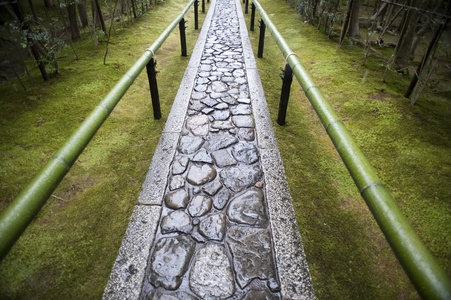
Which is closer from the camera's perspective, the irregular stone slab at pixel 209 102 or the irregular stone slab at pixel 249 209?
the irregular stone slab at pixel 249 209

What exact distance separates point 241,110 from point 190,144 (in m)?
1.28

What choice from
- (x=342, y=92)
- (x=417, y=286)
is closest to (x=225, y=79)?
(x=342, y=92)

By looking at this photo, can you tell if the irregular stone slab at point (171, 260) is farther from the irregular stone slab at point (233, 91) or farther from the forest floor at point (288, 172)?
the irregular stone slab at point (233, 91)

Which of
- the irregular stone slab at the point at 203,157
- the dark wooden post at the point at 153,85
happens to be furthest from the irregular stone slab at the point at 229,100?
the irregular stone slab at the point at 203,157

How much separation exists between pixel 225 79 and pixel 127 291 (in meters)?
4.39

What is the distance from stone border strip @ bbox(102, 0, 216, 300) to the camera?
1.83m

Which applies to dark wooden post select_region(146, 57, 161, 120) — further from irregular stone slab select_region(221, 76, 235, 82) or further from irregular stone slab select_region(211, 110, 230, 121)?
irregular stone slab select_region(221, 76, 235, 82)

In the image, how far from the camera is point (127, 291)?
1.80m

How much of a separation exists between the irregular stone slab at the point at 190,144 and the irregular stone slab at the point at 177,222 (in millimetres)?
1043

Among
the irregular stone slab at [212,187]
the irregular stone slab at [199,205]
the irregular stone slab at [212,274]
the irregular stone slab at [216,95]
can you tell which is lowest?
the irregular stone slab at [212,274]

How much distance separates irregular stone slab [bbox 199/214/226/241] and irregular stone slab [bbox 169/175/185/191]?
58cm

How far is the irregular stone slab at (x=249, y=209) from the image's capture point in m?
2.36

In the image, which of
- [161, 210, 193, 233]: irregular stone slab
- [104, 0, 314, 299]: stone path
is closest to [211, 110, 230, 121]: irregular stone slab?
[104, 0, 314, 299]: stone path

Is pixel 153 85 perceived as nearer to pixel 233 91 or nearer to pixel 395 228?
pixel 233 91
